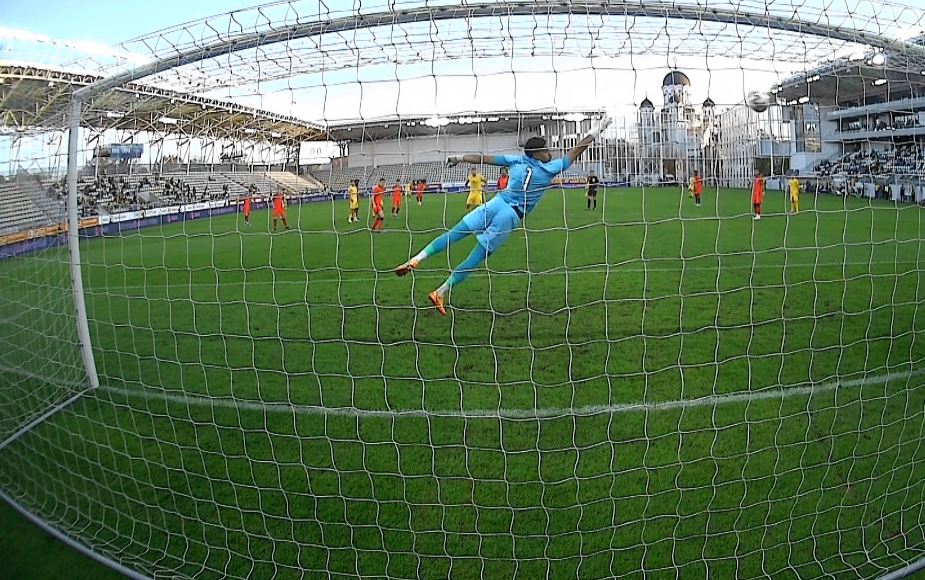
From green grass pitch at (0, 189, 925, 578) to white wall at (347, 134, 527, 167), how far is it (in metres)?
0.62

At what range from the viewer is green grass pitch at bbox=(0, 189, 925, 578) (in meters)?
3.17

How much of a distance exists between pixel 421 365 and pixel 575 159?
2498 mm

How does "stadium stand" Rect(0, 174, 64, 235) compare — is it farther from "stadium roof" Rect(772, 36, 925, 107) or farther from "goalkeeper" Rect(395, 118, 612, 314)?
"stadium roof" Rect(772, 36, 925, 107)

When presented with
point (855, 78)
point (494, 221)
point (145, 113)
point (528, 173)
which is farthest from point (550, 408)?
point (145, 113)

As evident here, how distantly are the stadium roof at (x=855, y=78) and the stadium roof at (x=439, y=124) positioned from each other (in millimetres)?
1250

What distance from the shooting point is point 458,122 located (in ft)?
11.1

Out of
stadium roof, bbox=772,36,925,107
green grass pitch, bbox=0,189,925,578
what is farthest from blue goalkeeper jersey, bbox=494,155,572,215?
stadium roof, bbox=772,36,925,107

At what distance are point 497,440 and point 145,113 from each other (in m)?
3.33

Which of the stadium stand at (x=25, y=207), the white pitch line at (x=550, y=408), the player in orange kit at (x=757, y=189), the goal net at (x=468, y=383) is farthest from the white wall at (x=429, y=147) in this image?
the stadium stand at (x=25, y=207)

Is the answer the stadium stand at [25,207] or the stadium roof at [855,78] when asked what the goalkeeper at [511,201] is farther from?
the stadium stand at [25,207]

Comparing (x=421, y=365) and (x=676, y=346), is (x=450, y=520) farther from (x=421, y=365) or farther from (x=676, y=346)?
(x=676, y=346)

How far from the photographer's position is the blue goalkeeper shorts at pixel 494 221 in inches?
205

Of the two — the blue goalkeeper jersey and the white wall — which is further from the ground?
the white wall

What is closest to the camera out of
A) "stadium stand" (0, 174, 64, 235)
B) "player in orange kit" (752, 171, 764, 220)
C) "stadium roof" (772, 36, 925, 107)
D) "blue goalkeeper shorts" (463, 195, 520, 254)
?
"stadium roof" (772, 36, 925, 107)
